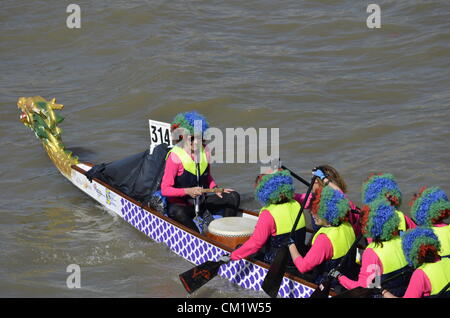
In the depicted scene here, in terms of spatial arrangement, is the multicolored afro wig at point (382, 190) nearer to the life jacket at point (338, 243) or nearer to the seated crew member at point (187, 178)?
the life jacket at point (338, 243)

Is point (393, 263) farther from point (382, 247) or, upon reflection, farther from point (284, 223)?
point (284, 223)

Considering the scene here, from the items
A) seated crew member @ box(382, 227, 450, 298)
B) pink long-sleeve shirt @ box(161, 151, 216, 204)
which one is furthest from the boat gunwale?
seated crew member @ box(382, 227, 450, 298)

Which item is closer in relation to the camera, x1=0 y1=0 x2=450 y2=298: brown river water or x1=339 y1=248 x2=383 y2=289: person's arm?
x1=339 y1=248 x2=383 y2=289: person's arm

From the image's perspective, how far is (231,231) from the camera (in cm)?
674

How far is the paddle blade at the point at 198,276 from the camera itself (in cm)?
648

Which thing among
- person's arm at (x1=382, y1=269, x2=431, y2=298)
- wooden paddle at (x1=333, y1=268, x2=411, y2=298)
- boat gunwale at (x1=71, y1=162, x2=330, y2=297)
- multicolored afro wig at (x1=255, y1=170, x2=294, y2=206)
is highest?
multicolored afro wig at (x1=255, y1=170, x2=294, y2=206)

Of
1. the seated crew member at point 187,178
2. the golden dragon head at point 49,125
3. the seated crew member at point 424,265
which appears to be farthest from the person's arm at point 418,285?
the golden dragon head at point 49,125

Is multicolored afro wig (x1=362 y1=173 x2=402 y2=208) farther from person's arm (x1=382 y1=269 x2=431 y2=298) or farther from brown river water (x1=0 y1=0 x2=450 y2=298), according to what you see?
brown river water (x1=0 y1=0 x2=450 y2=298)

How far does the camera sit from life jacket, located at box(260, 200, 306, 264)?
599 centimetres

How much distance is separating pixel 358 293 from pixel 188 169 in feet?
8.54

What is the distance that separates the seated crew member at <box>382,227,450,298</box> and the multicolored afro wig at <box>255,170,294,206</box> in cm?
122

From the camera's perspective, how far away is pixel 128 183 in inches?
324

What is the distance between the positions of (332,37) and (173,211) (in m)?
7.24

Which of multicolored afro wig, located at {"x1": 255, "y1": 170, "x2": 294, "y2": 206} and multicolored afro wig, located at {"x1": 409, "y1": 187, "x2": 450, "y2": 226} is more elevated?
multicolored afro wig, located at {"x1": 255, "y1": 170, "x2": 294, "y2": 206}
